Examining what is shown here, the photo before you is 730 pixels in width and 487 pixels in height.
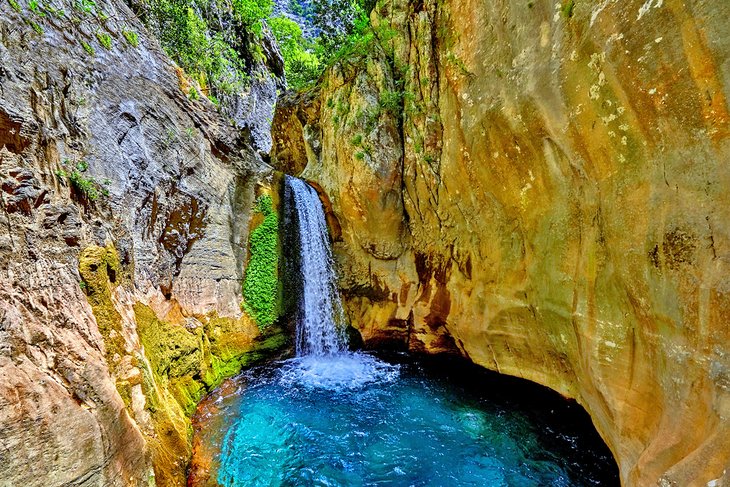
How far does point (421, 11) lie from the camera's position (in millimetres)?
7727

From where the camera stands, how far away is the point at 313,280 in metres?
10.0

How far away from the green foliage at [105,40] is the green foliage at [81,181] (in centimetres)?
308

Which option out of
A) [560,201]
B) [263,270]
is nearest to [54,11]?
[263,270]

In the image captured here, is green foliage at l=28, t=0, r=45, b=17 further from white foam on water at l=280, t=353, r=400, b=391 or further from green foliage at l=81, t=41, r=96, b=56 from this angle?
white foam on water at l=280, t=353, r=400, b=391

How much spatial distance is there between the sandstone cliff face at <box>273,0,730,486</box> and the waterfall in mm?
637

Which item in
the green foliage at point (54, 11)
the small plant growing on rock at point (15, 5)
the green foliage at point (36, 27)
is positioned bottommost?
the green foliage at point (36, 27)

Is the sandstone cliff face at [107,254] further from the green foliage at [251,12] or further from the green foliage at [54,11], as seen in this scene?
the green foliage at [251,12]

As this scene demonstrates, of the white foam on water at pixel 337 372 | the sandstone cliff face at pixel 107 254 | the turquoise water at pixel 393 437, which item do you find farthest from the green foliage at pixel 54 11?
the white foam on water at pixel 337 372

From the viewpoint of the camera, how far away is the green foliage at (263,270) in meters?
8.99

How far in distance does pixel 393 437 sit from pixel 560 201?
474 centimetres

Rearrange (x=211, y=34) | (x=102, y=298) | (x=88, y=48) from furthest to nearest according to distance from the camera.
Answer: (x=211, y=34), (x=88, y=48), (x=102, y=298)

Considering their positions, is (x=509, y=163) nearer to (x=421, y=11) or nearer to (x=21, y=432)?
(x=421, y=11)

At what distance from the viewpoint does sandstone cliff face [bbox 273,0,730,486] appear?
324 centimetres

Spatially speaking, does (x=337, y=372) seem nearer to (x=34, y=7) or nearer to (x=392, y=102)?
(x=392, y=102)
